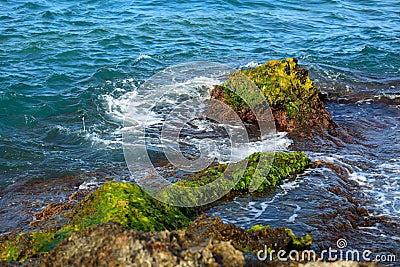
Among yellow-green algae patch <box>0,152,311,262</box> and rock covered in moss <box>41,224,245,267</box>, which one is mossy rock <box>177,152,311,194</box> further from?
rock covered in moss <box>41,224,245,267</box>

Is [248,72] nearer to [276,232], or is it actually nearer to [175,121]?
[175,121]

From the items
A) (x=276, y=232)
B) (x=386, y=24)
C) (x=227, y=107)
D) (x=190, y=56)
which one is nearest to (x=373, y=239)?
(x=276, y=232)

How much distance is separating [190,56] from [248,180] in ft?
31.5

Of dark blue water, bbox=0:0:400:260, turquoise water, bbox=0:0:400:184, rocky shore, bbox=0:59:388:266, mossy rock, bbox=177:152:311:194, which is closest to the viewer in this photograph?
rocky shore, bbox=0:59:388:266

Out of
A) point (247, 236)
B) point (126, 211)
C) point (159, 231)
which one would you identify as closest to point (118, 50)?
A: point (126, 211)

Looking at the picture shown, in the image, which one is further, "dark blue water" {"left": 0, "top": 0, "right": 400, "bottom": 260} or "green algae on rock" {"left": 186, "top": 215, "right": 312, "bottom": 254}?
"dark blue water" {"left": 0, "top": 0, "right": 400, "bottom": 260}

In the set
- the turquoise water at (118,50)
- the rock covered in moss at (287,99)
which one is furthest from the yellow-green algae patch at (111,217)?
the rock covered in moss at (287,99)

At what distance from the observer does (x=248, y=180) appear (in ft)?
25.0

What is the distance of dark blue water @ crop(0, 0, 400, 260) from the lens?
1006 centimetres

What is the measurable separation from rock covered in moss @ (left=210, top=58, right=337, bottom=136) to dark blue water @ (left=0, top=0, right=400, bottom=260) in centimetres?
105

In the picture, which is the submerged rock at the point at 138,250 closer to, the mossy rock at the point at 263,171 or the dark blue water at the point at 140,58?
the mossy rock at the point at 263,171

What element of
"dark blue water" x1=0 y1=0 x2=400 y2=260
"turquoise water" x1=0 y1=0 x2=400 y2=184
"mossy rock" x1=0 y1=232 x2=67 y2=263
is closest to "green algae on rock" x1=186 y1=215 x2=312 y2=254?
"mossy rock" x1=0 y1=232 x2=67 y2=263

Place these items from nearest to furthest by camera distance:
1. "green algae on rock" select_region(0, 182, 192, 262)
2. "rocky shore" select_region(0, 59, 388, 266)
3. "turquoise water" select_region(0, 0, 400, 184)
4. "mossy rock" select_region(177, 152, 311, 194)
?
"rocky shore" select_region(0, 59, 388, 266) < "green algae on rock" select_region(0, 182, 192, 262) < "mossy rock" select_region(177, 152, 311, 194) < "turquoise water" select_region(0, 0, 400, 184)

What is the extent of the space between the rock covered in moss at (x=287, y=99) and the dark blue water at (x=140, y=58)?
1.05m
